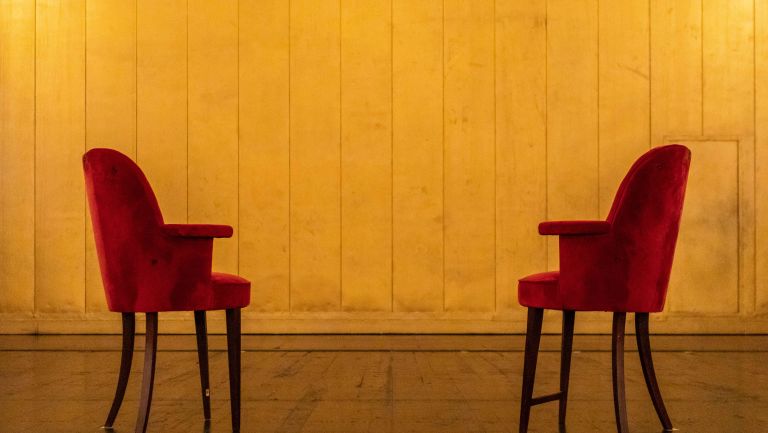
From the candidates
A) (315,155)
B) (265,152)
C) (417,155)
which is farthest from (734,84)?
(265,152)

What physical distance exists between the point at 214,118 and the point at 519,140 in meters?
2.49

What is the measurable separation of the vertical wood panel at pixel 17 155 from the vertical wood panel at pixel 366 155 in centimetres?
257

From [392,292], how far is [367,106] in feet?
5.00

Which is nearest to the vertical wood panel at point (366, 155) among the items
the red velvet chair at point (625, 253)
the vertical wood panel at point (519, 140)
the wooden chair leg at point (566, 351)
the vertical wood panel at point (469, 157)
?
the vertical wood panel at point (469, 157)

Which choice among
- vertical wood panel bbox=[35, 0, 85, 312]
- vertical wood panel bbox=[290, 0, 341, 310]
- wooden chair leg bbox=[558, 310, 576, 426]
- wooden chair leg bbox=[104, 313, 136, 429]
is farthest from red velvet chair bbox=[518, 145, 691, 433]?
vertical wood panel bbox=[35, 0, 85, 312]

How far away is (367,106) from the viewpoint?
18.2 ft

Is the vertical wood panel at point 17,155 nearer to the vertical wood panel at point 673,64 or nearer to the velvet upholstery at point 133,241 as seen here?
the velvet upholstery at point 133,241

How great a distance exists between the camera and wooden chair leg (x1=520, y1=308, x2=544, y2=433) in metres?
2.16

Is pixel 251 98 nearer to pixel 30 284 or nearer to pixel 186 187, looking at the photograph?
pixel 186 187

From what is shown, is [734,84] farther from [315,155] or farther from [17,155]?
[17,155]

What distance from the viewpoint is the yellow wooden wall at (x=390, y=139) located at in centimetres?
549

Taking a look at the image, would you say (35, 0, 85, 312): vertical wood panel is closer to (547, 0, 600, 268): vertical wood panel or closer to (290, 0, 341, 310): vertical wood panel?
(290, 0, 341, 310): vertical wood panel

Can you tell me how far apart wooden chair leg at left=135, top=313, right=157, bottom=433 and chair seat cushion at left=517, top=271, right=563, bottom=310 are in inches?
47.2

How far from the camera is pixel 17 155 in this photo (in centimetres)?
561
